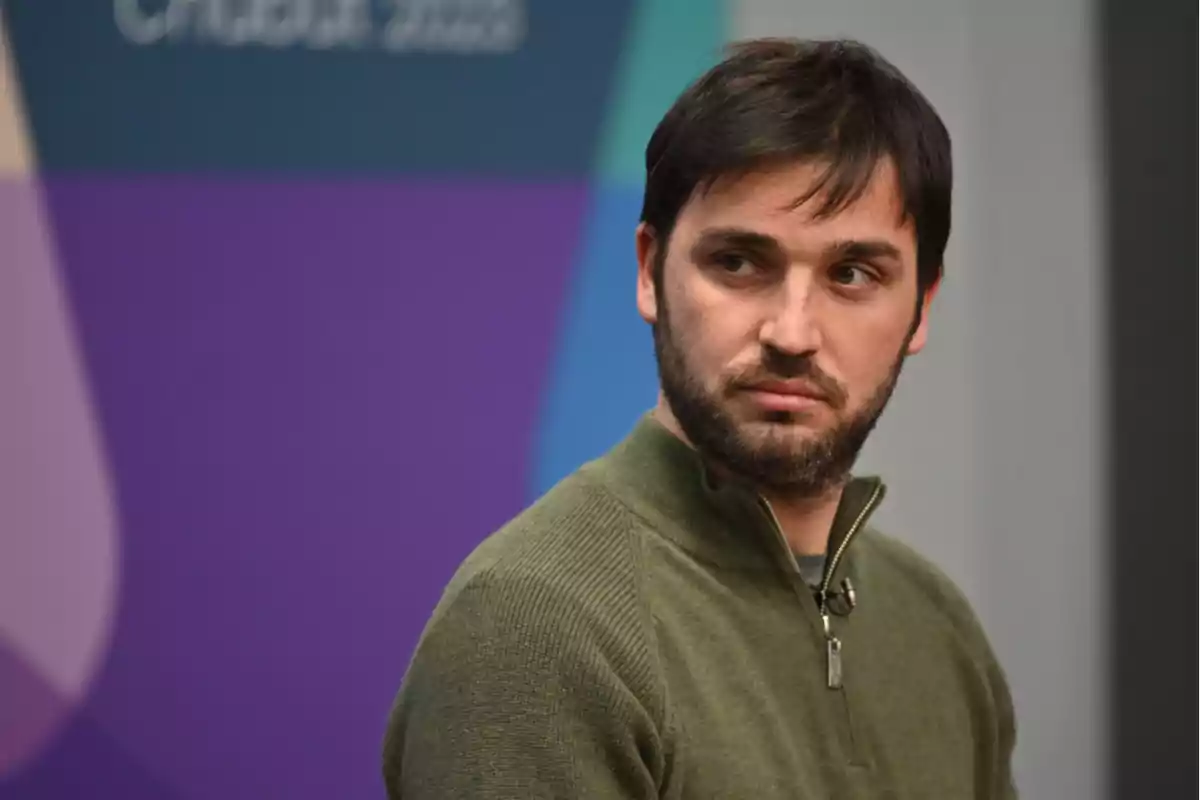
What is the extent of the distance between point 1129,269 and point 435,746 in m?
1.21

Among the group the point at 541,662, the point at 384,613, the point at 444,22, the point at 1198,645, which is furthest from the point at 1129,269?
the point at 541,662

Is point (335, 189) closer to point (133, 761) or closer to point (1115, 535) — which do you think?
point (133, 761)

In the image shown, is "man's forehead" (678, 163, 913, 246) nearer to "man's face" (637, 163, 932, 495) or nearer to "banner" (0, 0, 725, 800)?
"man's face" (637, 163, 932, 495)

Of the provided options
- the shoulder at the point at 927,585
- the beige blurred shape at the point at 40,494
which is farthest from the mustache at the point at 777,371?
the beige blurred shape at the point at 40,494

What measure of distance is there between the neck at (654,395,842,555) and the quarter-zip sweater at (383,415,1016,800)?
0.01 meters

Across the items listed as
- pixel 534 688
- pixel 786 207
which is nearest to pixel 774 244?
pixel 786 207

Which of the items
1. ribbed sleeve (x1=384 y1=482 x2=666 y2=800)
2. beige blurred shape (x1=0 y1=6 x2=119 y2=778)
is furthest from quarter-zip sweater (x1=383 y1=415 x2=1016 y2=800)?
beige blurred shape (x1=0 y1=6 x2=119 y2=778)

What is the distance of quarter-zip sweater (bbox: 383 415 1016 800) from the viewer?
82 centimetres

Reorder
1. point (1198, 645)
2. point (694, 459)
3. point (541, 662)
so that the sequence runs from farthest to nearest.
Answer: point (1198, 645), point (694, 459), point (541, 662)

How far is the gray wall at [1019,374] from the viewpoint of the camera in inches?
66.1

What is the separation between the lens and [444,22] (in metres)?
1.59

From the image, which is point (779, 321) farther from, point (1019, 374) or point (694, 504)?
point (1019, 374)

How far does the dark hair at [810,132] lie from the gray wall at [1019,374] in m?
0.63

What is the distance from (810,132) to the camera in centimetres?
98
